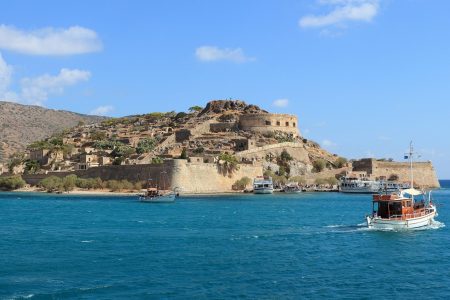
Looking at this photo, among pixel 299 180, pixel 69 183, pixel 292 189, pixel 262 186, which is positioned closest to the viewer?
pixel 69 183

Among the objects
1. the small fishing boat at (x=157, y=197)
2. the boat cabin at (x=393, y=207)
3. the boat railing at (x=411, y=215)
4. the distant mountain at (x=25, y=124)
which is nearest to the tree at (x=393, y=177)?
the small fishing boat at (x=157, y=197)

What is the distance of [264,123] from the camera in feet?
295

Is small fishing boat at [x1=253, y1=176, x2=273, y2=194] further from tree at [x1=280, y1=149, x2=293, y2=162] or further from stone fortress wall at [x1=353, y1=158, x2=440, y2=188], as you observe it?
stone fortress wall at [x1=353, y1=158, x2=440, y2=188]

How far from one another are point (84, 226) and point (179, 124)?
6456 centimetres

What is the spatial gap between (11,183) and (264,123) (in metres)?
33.5

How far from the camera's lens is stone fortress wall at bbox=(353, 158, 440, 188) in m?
87.7

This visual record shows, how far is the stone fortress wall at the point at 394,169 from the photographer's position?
8769 centimetres

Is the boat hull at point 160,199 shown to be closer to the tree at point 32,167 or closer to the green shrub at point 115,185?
the green shrub at point 115,185

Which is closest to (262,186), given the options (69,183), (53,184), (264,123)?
(264,123)

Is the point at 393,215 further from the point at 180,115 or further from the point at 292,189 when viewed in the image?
the point at 180,115

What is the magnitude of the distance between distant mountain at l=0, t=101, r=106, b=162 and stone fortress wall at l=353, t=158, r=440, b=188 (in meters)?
54.4

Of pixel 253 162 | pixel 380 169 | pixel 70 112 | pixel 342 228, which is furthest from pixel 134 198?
pixel 70 112

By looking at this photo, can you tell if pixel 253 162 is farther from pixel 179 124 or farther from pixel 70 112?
pixel 70 112

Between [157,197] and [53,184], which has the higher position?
[53,184]
